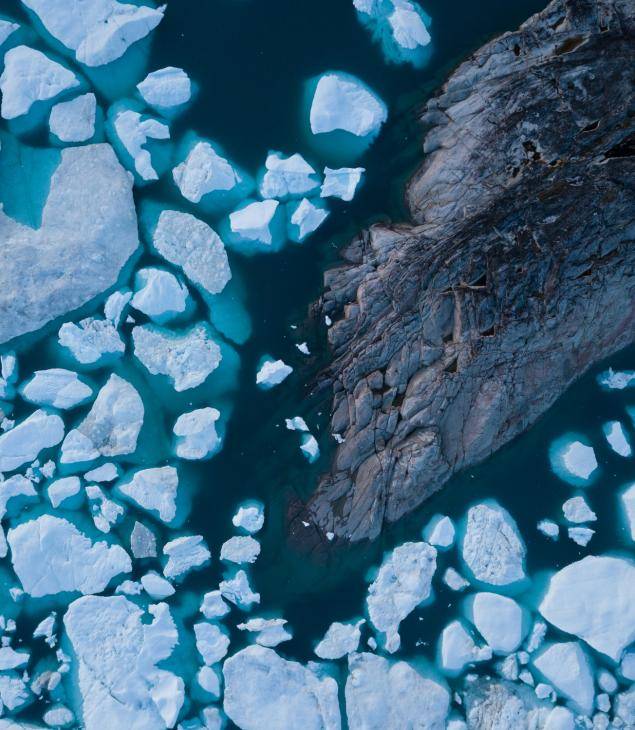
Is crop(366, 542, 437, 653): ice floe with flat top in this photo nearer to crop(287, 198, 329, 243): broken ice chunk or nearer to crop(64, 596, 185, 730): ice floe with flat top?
crop(64, 596, 185, 730): ice floe with flat top

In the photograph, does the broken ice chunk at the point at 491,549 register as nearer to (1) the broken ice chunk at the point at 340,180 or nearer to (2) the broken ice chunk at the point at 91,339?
(1) the broken ice chunk at the point at 340,180

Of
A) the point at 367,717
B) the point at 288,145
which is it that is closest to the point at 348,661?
the point at 367,717

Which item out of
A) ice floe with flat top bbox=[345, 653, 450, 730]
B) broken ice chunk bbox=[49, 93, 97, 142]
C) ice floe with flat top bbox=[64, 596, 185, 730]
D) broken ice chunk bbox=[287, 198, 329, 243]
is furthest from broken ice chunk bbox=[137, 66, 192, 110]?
ice floe with flat top bbox=[345, 653, 450, 730]

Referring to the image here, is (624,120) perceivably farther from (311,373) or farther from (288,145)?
(311,373)

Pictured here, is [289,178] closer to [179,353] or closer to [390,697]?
[179,353]

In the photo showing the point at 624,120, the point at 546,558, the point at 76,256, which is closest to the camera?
the point at 624,120
